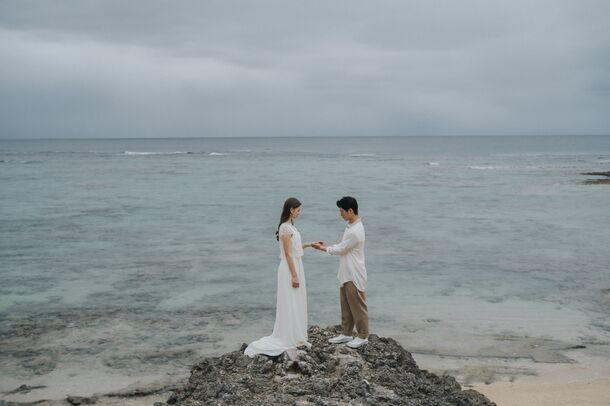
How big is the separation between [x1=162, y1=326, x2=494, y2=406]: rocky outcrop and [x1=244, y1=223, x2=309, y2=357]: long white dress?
0.40 feet

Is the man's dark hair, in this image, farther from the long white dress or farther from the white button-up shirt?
the long white dress

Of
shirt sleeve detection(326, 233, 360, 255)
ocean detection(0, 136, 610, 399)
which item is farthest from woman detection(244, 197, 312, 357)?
ocean detection(0, 136, 610, 399)

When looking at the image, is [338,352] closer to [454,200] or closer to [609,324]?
[609,324]

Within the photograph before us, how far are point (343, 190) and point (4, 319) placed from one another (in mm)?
30403

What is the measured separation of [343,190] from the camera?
40906mm

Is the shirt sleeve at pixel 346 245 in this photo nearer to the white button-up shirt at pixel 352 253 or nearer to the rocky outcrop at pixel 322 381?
the white button-up shirt at pixel 352 253

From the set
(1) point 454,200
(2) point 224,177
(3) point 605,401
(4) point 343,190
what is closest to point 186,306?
(3) point 605,401

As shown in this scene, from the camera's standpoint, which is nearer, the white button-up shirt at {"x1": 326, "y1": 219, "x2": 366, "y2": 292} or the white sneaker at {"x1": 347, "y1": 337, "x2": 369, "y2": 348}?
the white button-up shirt at {"x1": 326, "y1": 219, "x2": 366, "y2": 292}

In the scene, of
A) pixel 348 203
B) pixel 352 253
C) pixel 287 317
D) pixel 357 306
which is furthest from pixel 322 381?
pixel 348 203

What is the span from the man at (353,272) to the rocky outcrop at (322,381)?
0.96 feet

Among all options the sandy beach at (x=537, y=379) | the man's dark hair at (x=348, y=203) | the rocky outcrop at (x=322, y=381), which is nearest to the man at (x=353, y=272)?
the man's dark hair at (x=348, y=203)

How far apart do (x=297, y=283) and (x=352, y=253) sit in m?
0.76

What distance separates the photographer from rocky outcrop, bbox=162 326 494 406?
5.88m

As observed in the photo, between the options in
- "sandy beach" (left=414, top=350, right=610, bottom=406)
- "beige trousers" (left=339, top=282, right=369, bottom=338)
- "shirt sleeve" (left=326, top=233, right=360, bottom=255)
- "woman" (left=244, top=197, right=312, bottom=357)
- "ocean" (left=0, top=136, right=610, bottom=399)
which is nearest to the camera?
"woman" (left=244, top=197, right=312, bottom=357)
